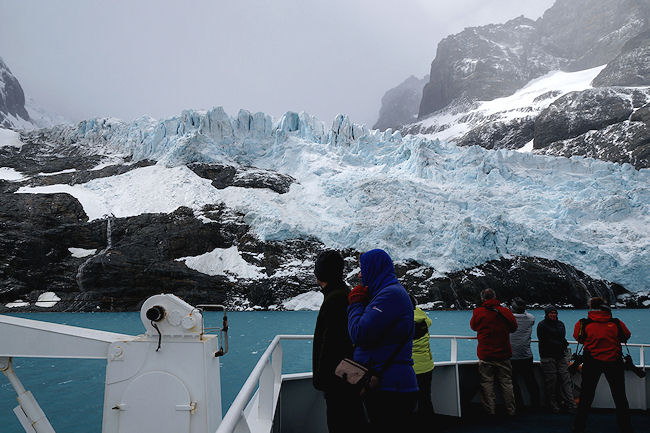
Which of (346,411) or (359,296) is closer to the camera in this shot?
(359,296)

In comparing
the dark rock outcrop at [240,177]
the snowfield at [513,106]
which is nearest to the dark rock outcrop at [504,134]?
the snowfield at [513,106]

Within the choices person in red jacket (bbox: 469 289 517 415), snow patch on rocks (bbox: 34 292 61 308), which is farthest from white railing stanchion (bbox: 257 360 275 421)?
snow patch on rocks (bbox: 34 292 61 308)

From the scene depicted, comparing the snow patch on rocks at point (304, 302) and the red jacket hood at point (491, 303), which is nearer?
the red jacket hood at point (491, 303)

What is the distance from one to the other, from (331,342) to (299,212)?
125 feet

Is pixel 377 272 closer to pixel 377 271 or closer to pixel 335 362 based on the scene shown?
pixel 377 271

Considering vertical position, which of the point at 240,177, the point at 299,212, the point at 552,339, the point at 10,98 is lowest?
the point at 552,339

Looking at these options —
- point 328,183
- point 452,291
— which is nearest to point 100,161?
point 328,183

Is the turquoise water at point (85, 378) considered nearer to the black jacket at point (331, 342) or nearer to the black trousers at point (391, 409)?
the black jacket at point (331, 342)

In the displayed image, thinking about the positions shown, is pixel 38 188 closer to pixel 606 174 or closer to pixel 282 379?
pixel 282 379

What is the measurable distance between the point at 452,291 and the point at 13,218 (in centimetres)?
4181

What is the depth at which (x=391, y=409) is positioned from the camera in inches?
73.3

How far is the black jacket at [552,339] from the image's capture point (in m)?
4.92

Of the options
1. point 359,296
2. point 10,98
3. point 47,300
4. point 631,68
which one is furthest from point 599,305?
point 10,98

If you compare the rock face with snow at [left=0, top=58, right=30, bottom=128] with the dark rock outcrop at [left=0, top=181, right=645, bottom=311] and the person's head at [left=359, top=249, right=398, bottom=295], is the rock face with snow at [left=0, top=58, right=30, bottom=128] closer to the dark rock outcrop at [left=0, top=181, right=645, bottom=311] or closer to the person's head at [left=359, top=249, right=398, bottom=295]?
the dark rock outcrop at [left=0, top=181, right=645, bottom=311]
